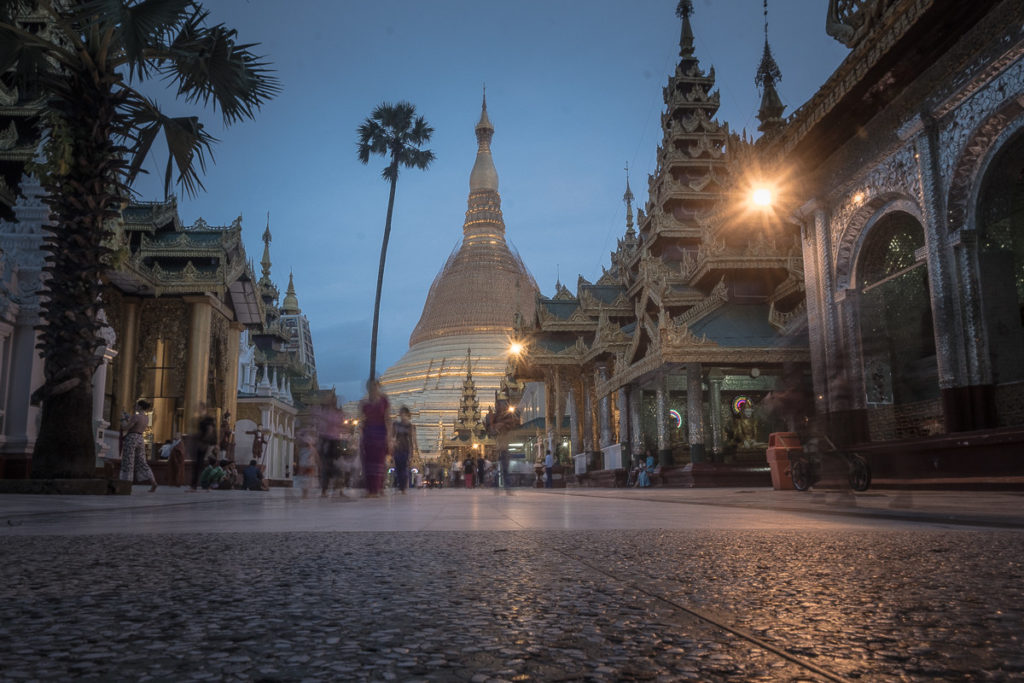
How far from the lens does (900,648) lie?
1271 mm

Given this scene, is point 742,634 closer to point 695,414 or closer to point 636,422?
point 695,414

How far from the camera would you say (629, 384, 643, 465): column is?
25.4 m

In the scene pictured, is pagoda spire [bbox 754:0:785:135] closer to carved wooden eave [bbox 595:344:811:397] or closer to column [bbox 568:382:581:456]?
carved wooden eave [bbox 595:344:811:397]

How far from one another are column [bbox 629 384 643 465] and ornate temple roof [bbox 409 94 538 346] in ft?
149

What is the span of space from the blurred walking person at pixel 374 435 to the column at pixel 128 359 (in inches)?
578

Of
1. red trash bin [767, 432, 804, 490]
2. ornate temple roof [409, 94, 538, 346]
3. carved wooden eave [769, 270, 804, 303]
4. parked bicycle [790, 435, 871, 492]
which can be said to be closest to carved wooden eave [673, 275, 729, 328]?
carved wooden eave [769, 270, 804, 303]

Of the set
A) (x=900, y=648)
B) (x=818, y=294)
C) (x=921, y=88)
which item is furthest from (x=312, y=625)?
(x=818, y=294)

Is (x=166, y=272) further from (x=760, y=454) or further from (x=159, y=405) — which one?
(x=760, y=454)

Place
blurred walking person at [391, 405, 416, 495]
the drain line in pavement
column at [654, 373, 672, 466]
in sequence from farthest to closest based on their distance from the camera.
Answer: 1. column at [654, 373, 672, 466]
2. blurred walking person at [391, 405, 416, 495]
3. the drain line in pavement

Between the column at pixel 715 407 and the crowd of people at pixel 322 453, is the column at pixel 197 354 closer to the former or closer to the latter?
the crowd of people at pixel 322 453

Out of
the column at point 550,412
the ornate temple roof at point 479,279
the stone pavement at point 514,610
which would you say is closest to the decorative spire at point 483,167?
the ornate temple roof at point 479,279

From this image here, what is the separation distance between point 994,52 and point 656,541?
1073 cm

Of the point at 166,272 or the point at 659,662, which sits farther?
the point at 166,272

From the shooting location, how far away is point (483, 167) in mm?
79875
